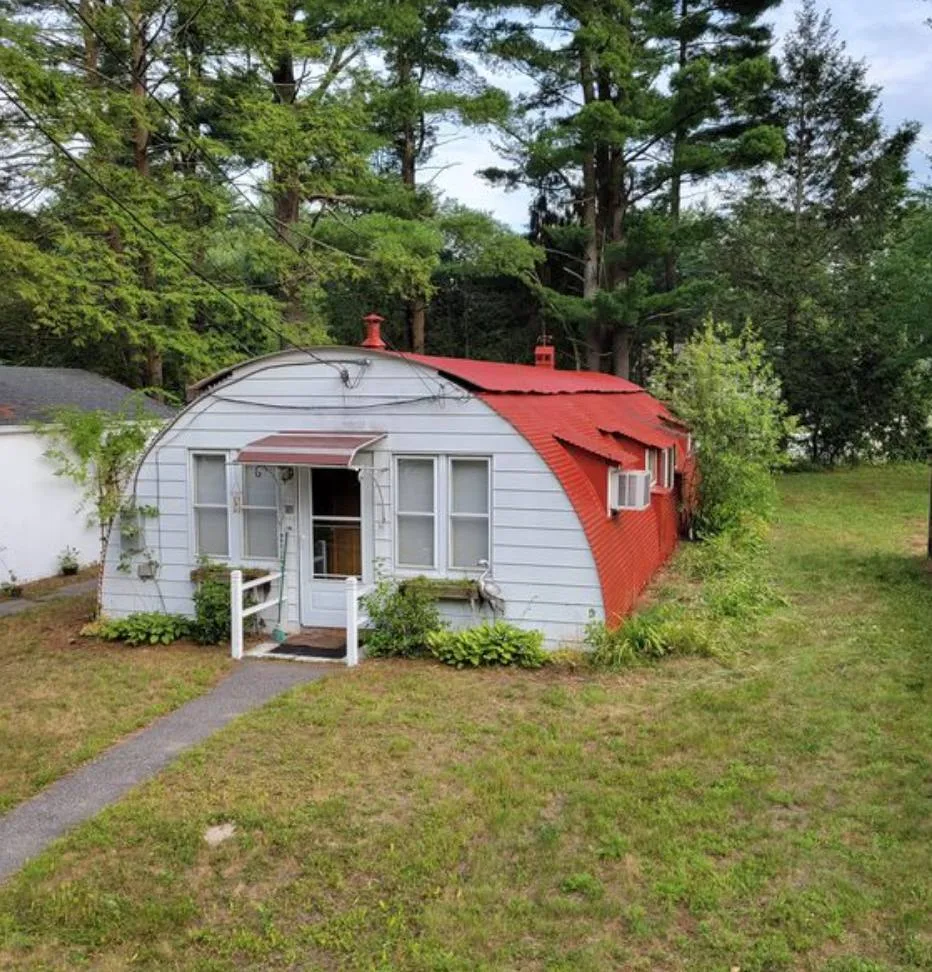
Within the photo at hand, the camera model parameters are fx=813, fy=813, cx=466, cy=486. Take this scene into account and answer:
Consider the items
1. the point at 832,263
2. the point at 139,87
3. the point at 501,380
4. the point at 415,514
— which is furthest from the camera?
the point at 832,263

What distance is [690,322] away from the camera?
1120 inches

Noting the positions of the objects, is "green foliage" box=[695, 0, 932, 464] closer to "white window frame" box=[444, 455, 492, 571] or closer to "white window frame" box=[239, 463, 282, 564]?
"white window frame" box=[444, 455, 492, 571]

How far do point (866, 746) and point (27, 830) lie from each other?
5762 mm

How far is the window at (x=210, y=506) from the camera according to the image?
948 cm

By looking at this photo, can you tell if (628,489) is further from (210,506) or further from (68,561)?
(68,561)

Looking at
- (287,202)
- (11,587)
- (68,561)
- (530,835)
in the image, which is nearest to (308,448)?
(530,835)

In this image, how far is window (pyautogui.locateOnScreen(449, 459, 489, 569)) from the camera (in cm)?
864

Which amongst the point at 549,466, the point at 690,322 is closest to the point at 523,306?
the point at 690,322

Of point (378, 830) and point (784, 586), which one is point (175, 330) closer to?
point (784, 586)

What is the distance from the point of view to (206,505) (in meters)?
9.49

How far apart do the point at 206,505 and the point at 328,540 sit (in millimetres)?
1521

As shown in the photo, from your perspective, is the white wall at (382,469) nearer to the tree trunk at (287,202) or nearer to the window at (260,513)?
the window at (260,513)

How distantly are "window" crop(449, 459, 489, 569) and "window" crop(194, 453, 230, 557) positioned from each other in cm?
275

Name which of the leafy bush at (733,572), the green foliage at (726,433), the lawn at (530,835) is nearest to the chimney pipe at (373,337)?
the lawn at (530,835)
